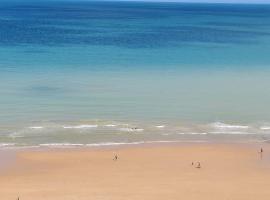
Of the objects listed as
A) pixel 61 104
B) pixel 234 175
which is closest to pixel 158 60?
pixel 61 104

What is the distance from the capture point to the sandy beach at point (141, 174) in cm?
1975

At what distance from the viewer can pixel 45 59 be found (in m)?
47.6

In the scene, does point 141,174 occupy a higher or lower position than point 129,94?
lower

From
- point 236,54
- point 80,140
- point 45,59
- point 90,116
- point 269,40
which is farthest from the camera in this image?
point 269,40

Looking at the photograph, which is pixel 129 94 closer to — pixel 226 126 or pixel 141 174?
pixel 226 126

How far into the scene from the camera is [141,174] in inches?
861

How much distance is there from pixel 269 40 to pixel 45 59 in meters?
33.2

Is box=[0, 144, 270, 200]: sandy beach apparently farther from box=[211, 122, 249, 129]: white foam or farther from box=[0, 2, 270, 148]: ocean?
box=[211, 122, 249, 129]: white foam

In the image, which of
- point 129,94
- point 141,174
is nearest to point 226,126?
point 129,94

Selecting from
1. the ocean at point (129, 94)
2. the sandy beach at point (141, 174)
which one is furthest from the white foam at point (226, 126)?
the sandy beach at point (141, 174)

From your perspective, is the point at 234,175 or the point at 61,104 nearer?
the point at 234,175

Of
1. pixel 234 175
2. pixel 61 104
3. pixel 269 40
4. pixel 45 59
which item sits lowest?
pixel 234 175

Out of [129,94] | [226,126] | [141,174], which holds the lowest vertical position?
[141,174]

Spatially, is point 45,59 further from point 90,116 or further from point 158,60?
point 90,116
